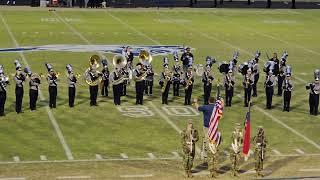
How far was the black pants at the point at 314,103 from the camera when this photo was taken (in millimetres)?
25141

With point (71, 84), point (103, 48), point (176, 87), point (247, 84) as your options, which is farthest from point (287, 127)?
point (103, 48)

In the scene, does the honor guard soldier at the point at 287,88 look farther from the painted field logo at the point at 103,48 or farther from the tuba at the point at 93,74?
the painted field logo at the point at 103,48

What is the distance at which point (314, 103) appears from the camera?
25406 millimetres

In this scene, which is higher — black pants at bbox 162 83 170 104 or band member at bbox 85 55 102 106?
band member at bbox 85 55 102 106

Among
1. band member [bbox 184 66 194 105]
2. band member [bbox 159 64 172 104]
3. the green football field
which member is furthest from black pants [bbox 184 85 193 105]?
band member [bbox 159 64 172 104]

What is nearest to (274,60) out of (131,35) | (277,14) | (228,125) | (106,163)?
(228,125)

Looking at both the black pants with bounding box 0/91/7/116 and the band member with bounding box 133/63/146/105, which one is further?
the band member with bounding box 133/63/146/105

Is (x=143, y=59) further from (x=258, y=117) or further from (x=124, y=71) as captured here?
(x=258, y=117)

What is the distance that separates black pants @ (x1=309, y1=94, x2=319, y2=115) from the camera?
82.5 ft

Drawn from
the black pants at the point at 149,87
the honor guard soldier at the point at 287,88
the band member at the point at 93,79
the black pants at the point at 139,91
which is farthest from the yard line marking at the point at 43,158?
the honor guard soldier at the point at 287,88

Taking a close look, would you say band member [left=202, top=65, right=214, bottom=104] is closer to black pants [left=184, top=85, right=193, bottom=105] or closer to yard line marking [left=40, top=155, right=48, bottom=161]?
black pants [left=184, top=85, right=193, bottom=105]

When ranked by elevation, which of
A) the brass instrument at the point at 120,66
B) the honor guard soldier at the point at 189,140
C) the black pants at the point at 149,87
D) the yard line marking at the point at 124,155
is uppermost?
the brass instrument at the point at 120,66

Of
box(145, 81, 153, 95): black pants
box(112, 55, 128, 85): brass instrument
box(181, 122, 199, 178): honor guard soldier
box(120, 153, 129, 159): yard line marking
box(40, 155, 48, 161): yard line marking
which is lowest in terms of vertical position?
box(120, 153, 129, 159): yard line marking

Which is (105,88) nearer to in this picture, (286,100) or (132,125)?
(132,125)
